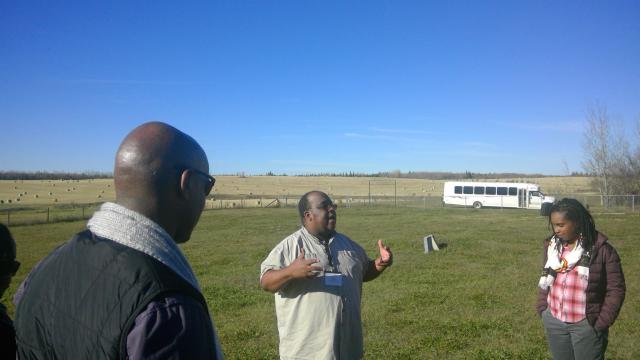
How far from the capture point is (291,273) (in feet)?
10.6

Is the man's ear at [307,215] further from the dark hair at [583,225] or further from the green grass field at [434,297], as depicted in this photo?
the green grass field at [434,297]

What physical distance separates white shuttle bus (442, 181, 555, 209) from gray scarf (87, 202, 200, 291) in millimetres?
39967

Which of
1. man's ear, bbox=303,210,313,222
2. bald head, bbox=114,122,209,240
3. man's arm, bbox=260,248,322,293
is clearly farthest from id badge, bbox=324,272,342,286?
bald head, bbox=114,122,209,240

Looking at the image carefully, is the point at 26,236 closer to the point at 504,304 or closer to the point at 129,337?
the point at 504,304

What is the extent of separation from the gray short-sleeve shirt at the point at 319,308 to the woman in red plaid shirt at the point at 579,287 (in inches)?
65.8

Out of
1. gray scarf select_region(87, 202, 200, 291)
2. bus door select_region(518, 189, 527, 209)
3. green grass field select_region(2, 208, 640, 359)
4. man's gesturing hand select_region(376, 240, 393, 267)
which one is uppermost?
gray scarf select_region(87, 202, 200, 291)

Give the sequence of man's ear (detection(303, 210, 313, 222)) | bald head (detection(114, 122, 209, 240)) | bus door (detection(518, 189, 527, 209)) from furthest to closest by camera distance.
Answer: bus door (detection(518, 189, 527, 209)) < man's ear (detection(303, 210, 313, 222)) < bald head (detection(114, 122, 209, 240))

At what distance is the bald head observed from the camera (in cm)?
145

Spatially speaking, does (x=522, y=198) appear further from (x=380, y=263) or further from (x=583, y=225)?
(x=380, y=263)

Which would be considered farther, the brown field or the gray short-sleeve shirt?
the brown field

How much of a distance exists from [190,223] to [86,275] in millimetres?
361

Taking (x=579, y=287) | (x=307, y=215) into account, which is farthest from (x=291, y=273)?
(x=579, y=287)

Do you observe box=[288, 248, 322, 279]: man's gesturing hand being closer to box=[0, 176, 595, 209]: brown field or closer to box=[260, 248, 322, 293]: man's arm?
box=[260, 248, 322, 293]: man's arm

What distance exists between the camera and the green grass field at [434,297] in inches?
263
